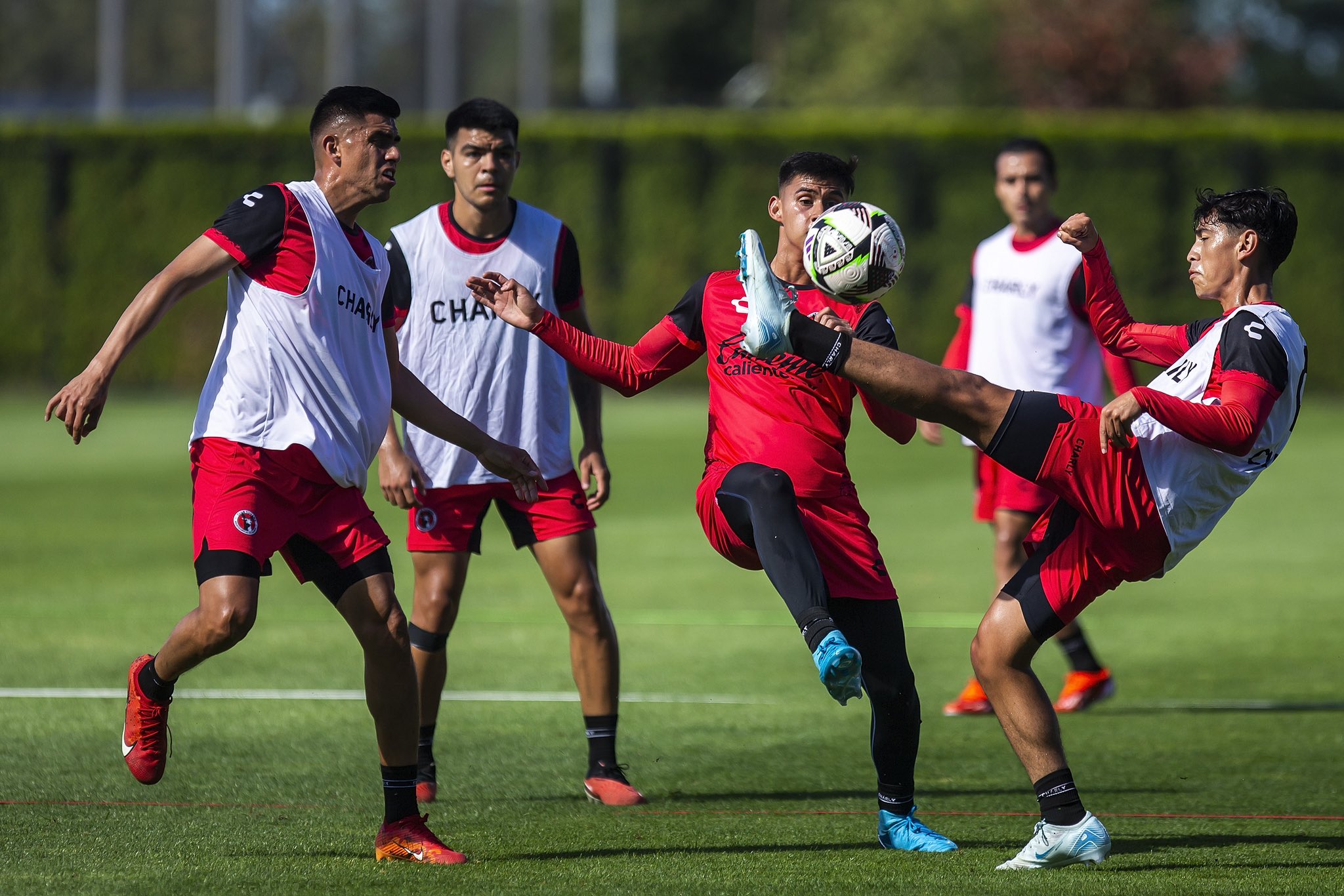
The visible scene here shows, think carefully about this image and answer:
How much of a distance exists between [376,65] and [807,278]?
44050 mm

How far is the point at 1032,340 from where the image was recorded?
28.3 feet

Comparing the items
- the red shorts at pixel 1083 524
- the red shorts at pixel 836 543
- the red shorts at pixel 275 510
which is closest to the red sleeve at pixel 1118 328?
the red shorts at pixel 1083 524

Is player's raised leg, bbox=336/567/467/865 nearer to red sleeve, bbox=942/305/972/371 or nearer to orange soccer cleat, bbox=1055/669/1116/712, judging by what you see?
orange soccer cleat, bbox=1055/669/1116/712

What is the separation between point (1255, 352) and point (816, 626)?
1568 mm

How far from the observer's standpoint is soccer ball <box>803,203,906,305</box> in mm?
5391

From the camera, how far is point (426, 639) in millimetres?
6695

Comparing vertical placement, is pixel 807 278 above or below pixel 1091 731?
above

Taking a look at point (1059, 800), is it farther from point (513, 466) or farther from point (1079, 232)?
point (513, 466)

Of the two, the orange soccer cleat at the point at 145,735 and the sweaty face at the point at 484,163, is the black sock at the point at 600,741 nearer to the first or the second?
the orange soccer cleat at the point at 145,735

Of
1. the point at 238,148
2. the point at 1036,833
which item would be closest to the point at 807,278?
the point at 1036,833

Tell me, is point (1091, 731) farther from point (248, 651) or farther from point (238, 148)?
point (238, 148)

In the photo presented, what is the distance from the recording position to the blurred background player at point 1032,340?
849 cm

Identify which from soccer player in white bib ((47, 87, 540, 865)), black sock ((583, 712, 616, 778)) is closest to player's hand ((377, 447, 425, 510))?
soccer player in white bib ((47, 87, 540, 865))

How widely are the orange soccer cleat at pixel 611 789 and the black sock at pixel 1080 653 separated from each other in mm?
2895
